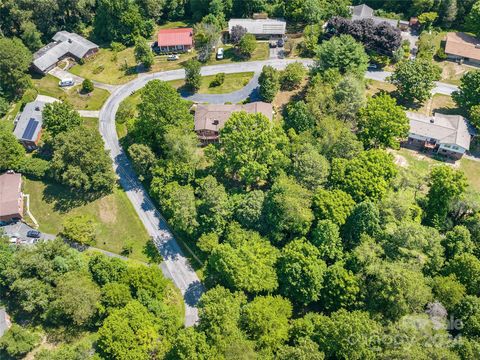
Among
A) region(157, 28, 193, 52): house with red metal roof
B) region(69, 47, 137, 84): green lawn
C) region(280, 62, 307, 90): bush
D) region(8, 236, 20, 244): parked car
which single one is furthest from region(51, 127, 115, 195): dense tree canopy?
region(280, 62, 307, 90): bush

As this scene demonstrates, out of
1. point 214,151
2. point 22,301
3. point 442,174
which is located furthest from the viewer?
point 214,151

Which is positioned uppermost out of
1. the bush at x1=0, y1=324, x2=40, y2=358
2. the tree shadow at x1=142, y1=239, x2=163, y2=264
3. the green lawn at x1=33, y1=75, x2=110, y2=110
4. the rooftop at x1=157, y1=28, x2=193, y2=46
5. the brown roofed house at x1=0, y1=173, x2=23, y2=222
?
the rooftop at x1=157, y1=28, x2=193, y2=46

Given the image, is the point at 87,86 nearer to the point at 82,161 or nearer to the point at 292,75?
the point at 82,161

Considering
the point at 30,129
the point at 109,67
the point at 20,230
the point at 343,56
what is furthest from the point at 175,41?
the point at 20,230

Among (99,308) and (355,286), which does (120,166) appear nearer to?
(99,308)

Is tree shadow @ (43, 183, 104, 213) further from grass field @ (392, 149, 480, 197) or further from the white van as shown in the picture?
grass field @ (392, 149, 480, 197)

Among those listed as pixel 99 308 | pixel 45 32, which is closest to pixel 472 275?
pixel 99 308

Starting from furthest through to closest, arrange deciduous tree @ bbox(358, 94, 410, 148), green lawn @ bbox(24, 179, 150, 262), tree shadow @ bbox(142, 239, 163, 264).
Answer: deciduous tree @ bbox(358, 94, 410, 148), green lawn @ bbox(24, 179, 150, 262), tree shadow @ bbox(142, 239, 163, 264)

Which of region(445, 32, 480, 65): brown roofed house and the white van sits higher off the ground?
region(445, 32, 480, 65): brown roofed house
